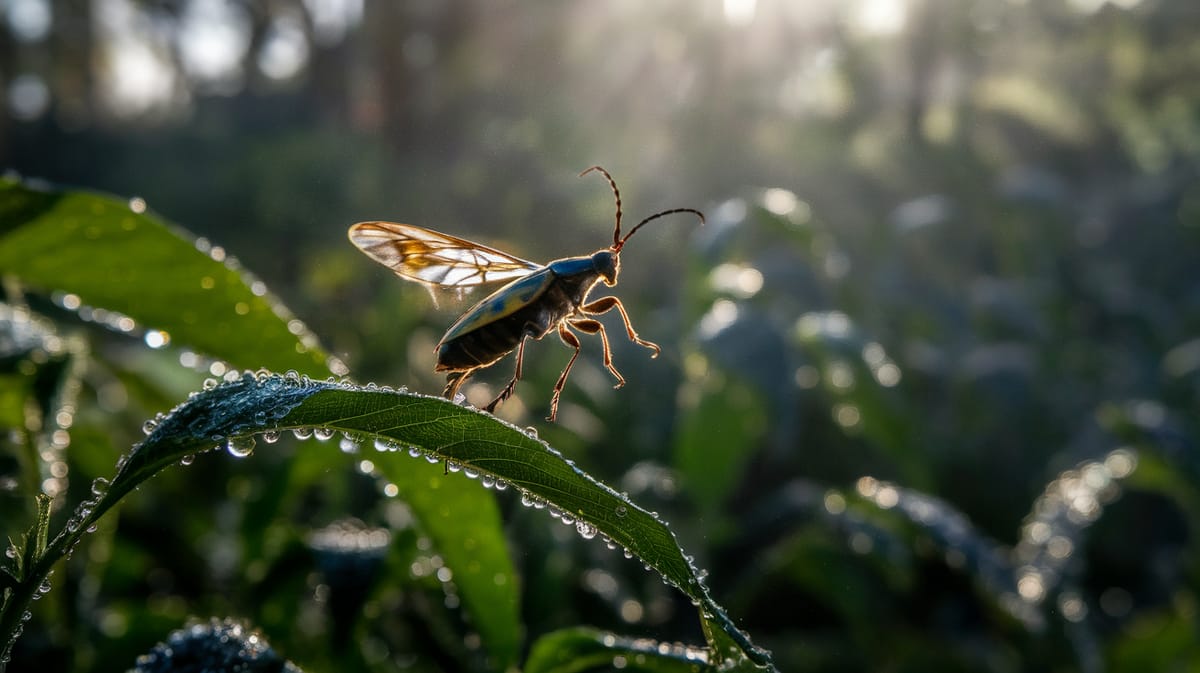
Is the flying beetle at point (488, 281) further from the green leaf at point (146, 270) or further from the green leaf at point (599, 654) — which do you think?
the green leaf at point (599, 654)

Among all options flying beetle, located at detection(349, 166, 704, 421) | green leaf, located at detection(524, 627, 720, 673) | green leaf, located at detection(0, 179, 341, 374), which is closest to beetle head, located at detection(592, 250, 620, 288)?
flying beetle, located at detection(349, 166, 704, 421)

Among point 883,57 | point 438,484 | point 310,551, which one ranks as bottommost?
point 310,551

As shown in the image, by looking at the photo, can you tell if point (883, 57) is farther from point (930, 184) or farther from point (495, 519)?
point (495, 519)

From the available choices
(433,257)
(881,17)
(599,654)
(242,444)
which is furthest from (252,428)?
(881,17)

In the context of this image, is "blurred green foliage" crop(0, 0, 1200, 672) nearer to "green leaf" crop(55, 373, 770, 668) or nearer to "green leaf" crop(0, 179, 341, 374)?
"green leaf" crop(0, 179, 341, 374)

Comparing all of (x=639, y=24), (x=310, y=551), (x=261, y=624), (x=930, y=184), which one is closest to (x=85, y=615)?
(x=261, y=624)

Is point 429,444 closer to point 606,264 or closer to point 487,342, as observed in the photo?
point 487,342
